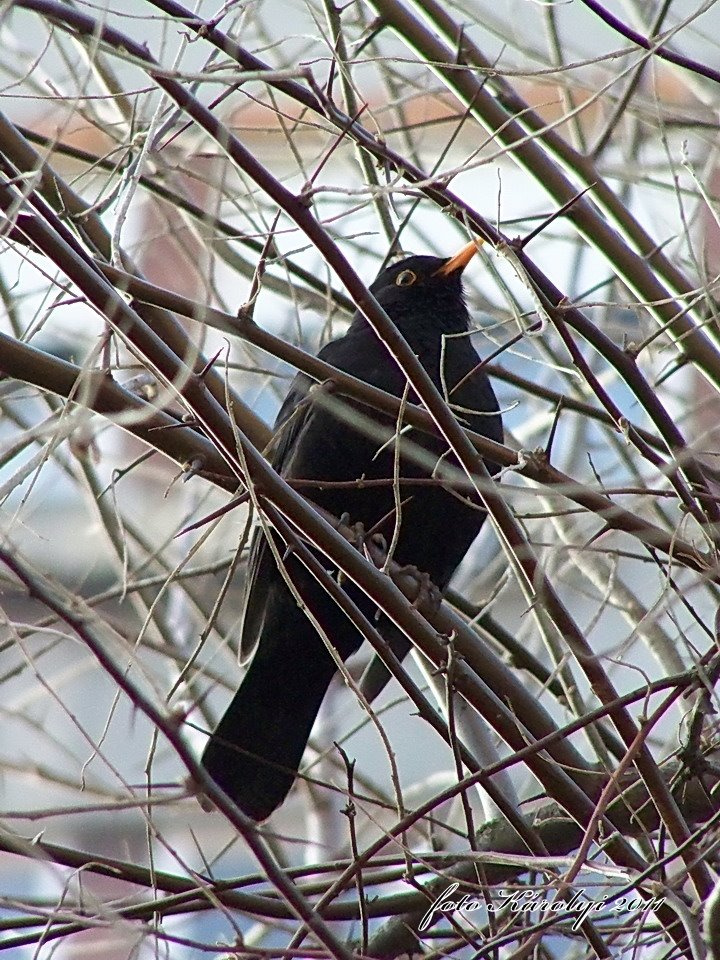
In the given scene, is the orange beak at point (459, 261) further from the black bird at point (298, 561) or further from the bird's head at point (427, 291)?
the black bird at point (298, 561)

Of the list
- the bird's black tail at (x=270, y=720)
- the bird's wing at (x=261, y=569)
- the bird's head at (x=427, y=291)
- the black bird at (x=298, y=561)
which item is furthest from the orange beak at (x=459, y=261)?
the bird's black tail at (x=270, y=720)

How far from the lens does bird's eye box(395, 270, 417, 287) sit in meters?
4.49

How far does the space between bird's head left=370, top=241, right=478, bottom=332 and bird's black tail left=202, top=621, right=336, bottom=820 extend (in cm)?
119

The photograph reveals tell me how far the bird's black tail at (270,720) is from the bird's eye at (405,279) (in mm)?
1332

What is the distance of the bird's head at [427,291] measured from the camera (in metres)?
4.38

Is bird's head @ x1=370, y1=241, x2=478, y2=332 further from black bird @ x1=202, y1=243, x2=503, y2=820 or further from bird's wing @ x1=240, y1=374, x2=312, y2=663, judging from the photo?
bird's wing @ x1=240, y1=374, x2=312, y2=663

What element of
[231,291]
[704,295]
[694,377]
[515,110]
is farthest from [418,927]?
[231,291]

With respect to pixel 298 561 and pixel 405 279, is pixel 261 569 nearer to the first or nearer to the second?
pixel 298 561

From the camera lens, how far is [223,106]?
364cm

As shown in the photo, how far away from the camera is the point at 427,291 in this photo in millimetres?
4473

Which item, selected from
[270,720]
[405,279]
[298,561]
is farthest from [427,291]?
[270,720]

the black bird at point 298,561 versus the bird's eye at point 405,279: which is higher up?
the bird's eye at point 405,279

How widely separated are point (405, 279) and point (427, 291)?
0.34 feet

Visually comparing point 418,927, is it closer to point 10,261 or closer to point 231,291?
point 10,261
